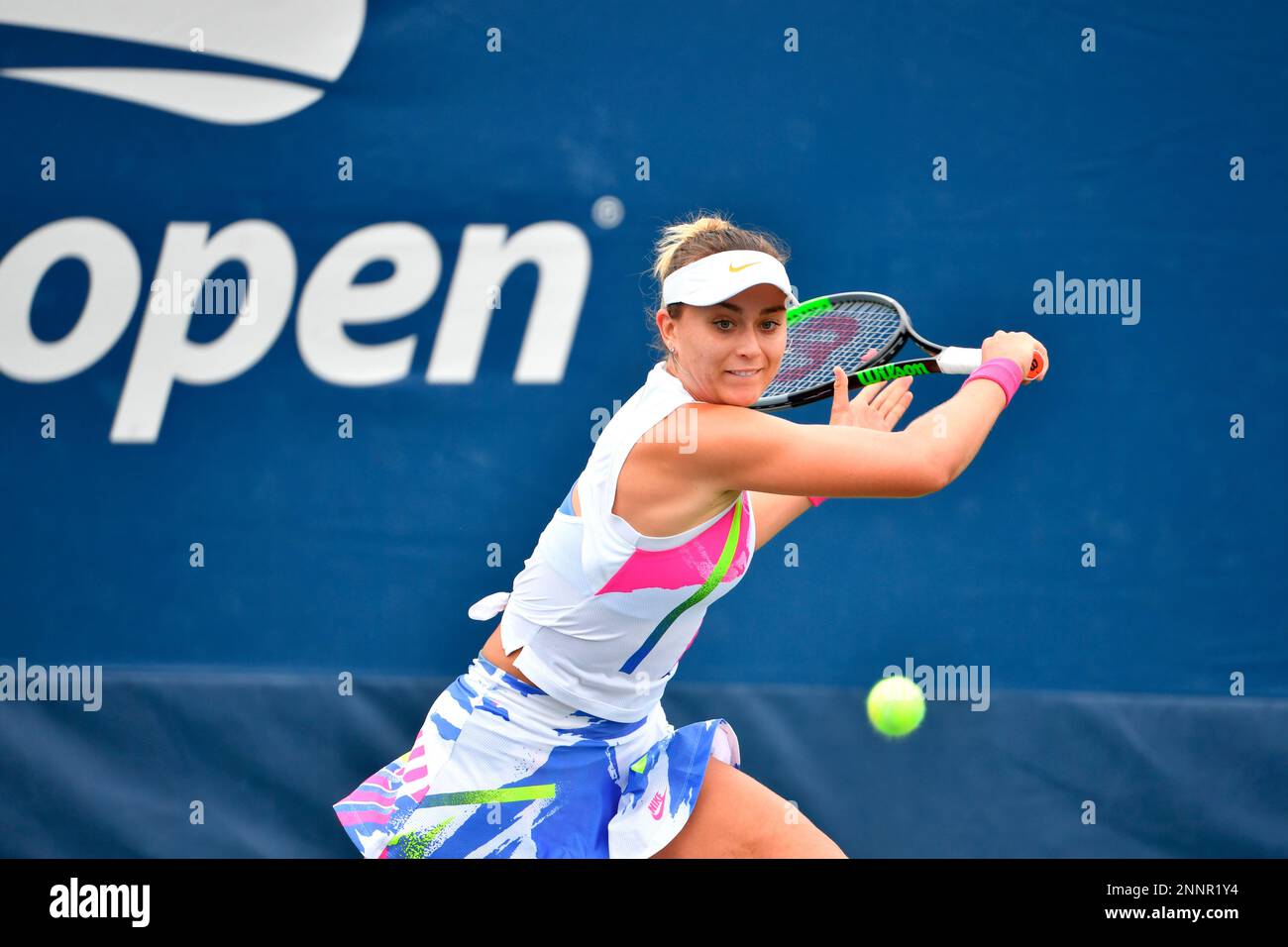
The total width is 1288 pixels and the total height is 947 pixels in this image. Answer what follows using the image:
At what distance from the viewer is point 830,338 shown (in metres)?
3.22

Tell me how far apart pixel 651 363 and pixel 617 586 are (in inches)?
73.1

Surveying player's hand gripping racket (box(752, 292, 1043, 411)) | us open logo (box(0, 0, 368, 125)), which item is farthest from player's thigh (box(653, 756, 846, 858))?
us open logo (box(0, 0, 368, 125))

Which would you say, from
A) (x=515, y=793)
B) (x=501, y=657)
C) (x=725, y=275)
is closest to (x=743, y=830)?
(x=515, y=793)

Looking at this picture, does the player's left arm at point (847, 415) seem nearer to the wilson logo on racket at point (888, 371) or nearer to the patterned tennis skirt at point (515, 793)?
the wilson logo on racket at point (888, 371)

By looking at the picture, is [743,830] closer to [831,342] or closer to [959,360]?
[959,360]

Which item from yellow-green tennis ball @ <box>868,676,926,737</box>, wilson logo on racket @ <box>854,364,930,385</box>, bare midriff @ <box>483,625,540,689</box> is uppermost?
wilson logo on racket @ <box>854,364,930,385</box>

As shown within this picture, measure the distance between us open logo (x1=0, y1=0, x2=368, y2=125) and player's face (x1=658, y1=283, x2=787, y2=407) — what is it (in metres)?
2.15

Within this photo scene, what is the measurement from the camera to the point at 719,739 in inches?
116

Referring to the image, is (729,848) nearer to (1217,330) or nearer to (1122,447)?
(1122,447)

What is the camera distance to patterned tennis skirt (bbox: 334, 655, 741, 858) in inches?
106

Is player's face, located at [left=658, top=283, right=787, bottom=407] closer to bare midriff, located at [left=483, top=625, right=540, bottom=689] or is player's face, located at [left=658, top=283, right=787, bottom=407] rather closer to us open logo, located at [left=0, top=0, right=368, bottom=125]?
bare midriff, located at [left=483, top=625, right=540, bottom=689]

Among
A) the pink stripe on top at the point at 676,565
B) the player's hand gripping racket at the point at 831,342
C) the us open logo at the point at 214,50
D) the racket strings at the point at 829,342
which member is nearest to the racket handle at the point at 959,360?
the player's hand gripping racket at the point at 831,342

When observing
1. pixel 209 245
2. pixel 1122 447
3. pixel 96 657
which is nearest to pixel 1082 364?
pixel 1122 447

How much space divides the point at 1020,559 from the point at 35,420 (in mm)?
2746
